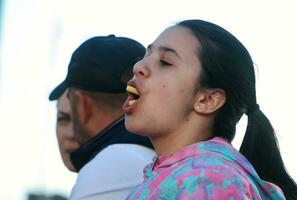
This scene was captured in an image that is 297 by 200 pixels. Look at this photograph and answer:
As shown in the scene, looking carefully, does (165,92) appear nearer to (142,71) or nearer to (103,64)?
(142,71)

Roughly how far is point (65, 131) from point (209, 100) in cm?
116

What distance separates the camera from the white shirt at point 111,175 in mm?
2998

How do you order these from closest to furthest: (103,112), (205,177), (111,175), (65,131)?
(205,177) < (111,175) < (103,112) < (65,131)

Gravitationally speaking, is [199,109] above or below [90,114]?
above

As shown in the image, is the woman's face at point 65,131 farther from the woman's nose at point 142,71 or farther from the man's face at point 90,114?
the woman's nose at point 142,71

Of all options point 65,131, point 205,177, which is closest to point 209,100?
point 205,177

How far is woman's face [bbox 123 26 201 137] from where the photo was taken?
2.65 meters

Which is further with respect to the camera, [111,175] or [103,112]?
[103,112]

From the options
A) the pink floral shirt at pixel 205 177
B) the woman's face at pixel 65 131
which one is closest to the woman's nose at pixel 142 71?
the pink floral shirt at pixel 205 177

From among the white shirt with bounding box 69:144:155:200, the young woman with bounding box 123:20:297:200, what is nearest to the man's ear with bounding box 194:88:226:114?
the young woman with bounding box 123:20:297:200

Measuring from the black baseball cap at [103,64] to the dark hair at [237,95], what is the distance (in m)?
0.69

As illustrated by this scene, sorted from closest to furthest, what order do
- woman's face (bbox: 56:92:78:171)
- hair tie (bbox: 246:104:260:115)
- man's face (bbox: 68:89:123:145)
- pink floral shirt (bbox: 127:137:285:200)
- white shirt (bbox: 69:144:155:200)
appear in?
pink floral shirt (bbox: 127:137:285:200)
hair tie (bbox: 246:104:260:115)
white shirt (bbox: 69:144:155:200)
man's face (bbox: 68:89:123:145)
woman's face (bbox: 56:92:78:171)

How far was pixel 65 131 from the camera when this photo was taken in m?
3.70

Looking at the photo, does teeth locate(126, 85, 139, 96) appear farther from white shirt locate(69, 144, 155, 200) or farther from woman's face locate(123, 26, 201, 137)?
white shirt locate(69, 144, 155, 200)
